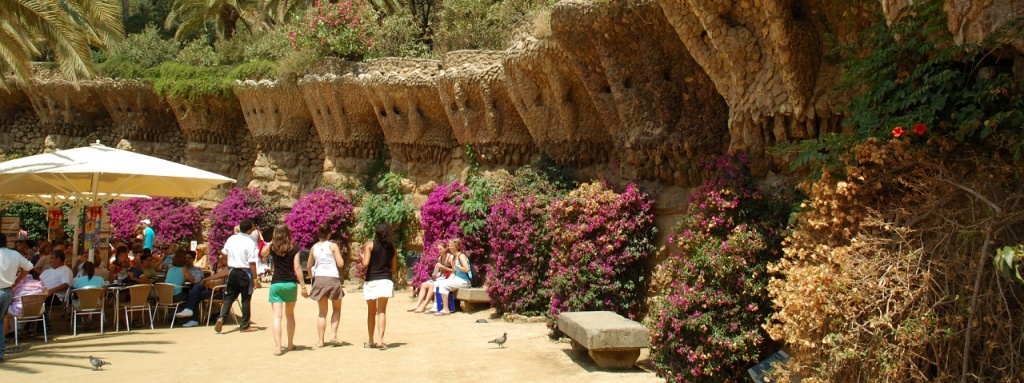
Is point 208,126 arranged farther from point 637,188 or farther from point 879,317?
point 879,317

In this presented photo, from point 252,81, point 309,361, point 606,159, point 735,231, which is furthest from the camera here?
point 252,81

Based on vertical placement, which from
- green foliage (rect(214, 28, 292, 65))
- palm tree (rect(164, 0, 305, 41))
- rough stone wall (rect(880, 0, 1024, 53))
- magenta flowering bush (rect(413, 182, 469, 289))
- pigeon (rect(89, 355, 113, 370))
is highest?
palm tree (rect(164, 0, 305, 41))

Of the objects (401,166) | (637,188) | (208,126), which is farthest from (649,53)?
(208,126)

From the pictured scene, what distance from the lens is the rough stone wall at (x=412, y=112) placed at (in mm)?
15297

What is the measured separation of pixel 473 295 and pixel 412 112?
5062mm

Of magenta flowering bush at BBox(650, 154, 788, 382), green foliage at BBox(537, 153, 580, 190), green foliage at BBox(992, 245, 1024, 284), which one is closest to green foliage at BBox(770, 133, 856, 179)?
magenta flowering bush at BBox(650, 154, 788, 382)

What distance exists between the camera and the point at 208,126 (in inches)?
838

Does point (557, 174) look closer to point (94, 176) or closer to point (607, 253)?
point (607, 253)

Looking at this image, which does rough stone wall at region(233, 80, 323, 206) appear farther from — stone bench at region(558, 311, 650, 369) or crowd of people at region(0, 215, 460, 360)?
stone bench at region(558, 311, 650, 369)

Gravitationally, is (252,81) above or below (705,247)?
above

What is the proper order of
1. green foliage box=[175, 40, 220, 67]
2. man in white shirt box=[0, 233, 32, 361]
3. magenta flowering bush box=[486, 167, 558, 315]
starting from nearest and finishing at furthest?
man in white shirt box=[0, 233, 32, 361], magenta flowering bush box=[486, 167, 558, 315], green foliage box=[175, 40, 220, 67]

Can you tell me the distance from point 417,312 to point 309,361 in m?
4.42

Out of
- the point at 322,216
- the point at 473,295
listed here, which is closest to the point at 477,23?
the point at 322,216

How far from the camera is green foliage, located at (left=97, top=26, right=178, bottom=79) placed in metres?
21.6
